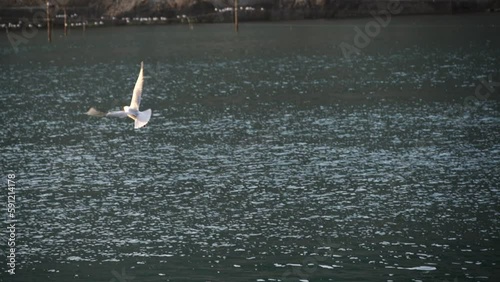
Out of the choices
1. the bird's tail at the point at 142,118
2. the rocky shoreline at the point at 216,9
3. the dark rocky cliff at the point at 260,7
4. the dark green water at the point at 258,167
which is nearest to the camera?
the bird's tail at the point at 142,118

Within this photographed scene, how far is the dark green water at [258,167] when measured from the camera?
4541 centimetres

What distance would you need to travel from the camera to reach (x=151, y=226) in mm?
50969

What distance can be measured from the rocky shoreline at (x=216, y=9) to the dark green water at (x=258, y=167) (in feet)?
136

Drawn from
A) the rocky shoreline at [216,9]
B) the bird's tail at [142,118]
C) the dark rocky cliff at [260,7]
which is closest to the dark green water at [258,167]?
the bird's tail at [142,118]

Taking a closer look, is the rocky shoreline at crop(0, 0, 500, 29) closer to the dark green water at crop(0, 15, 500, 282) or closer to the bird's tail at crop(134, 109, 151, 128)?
the dark green water at crop(0, 15, 500, 282)

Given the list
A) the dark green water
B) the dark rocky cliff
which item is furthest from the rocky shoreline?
the dark green water

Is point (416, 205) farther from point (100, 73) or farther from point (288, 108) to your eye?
point (100, 73)

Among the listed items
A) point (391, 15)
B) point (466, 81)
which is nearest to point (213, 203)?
point (466, 81)

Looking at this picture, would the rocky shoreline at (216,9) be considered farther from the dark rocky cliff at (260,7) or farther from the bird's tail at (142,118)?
the bird's tail at (142,118)

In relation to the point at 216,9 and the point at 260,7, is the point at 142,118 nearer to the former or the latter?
the point at 216,9

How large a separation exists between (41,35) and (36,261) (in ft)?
333

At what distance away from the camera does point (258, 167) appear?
63.3 metres

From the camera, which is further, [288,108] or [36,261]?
[288,108]

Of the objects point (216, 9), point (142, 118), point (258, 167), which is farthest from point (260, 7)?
point (142, 118)
